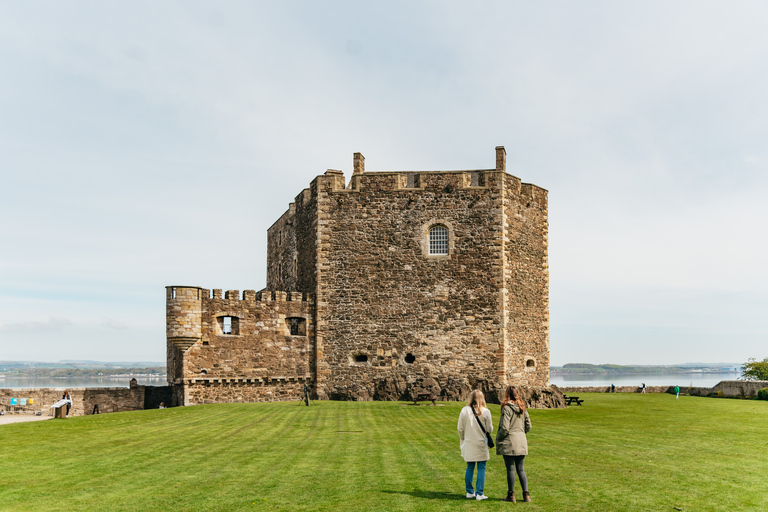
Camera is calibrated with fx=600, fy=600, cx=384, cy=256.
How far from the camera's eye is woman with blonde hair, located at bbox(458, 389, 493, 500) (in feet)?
29.7

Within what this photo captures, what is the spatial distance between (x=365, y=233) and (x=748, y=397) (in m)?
23.3

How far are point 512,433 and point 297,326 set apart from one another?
2128cm

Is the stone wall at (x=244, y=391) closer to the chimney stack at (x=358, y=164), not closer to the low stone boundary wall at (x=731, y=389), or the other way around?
the chimney stack at (x=358, y=164)

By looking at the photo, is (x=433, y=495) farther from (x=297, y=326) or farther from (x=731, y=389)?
(x=731, y=389)

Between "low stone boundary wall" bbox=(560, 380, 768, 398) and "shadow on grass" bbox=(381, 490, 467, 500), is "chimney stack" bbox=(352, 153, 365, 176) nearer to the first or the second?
"shadow on grass" bbox=(381, 490, 467, 500)

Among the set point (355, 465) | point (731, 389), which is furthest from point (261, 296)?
point (731, 389)

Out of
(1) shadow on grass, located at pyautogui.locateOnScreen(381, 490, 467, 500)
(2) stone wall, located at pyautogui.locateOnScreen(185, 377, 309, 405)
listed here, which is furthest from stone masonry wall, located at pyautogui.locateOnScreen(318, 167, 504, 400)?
(1) shadow on grass, located at pyautogui.locateOnScreen(381, 490, 467, 500)


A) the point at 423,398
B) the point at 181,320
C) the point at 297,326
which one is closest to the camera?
the point at 423,398

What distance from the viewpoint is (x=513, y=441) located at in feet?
29.3

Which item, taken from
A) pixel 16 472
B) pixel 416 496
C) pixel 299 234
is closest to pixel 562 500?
pixel 416 496

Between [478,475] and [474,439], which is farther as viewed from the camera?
[474,439]

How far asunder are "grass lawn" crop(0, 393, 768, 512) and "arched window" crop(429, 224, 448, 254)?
10.4 meters

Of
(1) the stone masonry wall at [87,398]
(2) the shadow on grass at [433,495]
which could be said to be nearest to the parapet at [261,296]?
(1) the stone masonry wall at [87,398]

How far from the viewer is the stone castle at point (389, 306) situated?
91.6 feet
